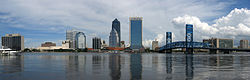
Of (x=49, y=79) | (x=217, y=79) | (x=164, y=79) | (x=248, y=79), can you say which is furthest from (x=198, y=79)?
(x=49, y=79)

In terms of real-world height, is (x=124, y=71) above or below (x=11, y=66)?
above

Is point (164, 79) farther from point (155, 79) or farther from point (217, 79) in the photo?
point (217, 79)

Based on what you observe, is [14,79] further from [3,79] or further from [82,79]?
[82,79]

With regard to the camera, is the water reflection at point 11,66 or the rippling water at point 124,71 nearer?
the rippling water at point 124,71

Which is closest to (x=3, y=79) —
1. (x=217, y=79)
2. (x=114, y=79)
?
(x=114, y=79)

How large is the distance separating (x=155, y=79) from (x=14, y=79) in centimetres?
1502

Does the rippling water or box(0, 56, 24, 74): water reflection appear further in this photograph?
box(0, 56, 24, 74): water reflection

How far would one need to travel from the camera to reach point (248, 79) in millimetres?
24266

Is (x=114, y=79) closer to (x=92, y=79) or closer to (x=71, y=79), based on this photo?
(x=92, y=79)

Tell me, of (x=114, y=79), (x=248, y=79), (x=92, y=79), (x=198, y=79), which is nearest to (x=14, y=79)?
(x=92, y=79)

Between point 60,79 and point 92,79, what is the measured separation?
136 inches

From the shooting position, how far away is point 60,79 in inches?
952

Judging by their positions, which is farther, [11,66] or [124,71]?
[11,66]

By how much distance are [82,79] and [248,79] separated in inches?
701
